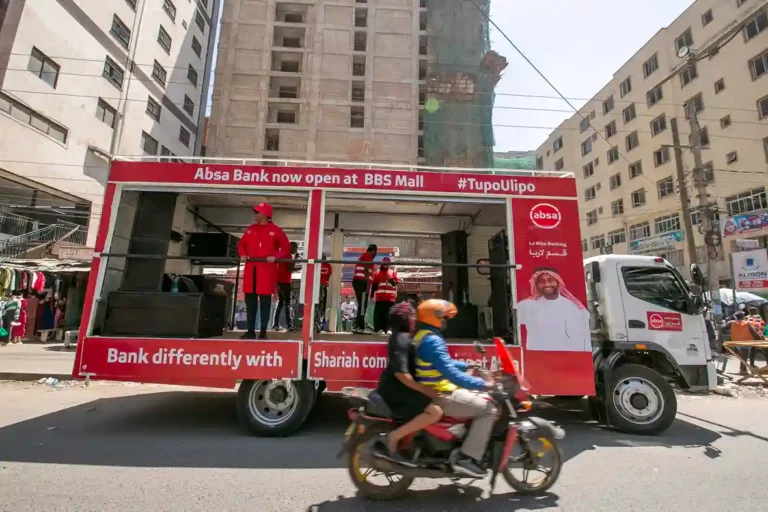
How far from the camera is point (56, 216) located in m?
20.2

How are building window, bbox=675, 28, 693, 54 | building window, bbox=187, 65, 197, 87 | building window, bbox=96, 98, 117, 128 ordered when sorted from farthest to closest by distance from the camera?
building window, bbox=187, 65, 197, 87
building window, bbox=675, 28, 693, 54
building window, bbox=96, 98, 117, 128

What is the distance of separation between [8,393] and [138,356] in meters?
4.77

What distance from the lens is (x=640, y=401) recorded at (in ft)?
17.5

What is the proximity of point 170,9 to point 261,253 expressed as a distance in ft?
106

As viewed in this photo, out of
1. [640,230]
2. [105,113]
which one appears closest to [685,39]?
[640,230]

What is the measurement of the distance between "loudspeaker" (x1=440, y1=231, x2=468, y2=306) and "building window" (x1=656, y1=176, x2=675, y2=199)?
1049 inches

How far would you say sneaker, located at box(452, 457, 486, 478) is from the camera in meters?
3.14

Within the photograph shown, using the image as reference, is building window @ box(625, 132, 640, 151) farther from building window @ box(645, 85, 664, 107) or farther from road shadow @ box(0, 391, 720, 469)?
road shadow @ box(0, 391, 720, 469)

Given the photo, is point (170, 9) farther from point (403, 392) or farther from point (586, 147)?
point (586, 147)

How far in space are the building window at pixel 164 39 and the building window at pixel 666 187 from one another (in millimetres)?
36190

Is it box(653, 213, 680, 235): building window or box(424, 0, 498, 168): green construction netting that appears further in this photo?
box(424, 0, 498, 168): green construction netting

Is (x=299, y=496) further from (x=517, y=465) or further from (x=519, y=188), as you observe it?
(x=519, y=188)

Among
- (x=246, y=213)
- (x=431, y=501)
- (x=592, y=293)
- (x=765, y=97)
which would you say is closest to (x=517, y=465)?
(x=431, y=501)

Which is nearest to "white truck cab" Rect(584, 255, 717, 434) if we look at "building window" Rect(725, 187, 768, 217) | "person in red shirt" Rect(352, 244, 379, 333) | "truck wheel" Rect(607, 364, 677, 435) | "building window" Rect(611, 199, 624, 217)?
"truck wheel" Rect(607, 364, 677, 435)
